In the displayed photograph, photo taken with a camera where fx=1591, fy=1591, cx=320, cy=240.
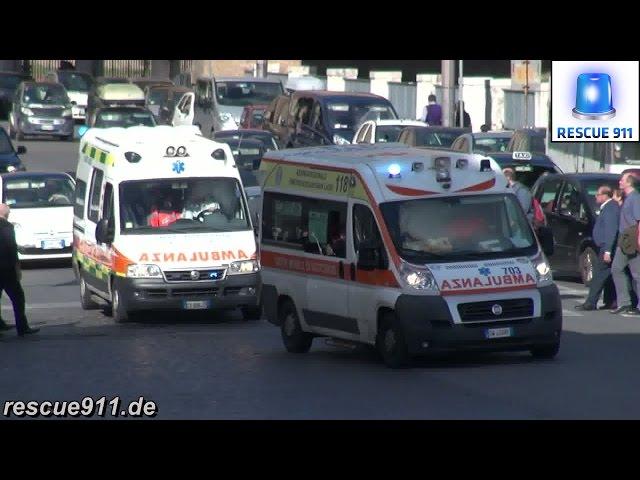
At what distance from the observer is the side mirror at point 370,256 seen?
16578 millimetres

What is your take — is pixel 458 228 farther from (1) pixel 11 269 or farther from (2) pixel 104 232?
(1) pixel 11 269

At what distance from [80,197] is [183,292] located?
12.1ft

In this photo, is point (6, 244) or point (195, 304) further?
point (195, 304)

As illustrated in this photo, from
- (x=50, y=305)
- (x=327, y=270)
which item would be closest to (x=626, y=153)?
(x=50, y=305)

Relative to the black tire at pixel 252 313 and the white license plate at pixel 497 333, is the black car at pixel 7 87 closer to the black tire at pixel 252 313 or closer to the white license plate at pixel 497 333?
the black tire at pixel 252 313

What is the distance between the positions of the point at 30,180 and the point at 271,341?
12878 mm

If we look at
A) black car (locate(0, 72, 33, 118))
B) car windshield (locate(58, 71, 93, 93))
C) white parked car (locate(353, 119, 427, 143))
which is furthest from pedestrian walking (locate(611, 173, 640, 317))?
black car (locate(0, 72, 33, 118))

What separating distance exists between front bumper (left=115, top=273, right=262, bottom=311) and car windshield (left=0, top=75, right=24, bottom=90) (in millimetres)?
43088

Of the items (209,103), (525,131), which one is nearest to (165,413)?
(525,131)

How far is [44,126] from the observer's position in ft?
178

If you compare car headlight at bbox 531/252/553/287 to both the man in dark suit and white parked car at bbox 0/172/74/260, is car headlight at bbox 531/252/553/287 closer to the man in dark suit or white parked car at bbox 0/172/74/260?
the man in dark suit

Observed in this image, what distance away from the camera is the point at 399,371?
16359 mm

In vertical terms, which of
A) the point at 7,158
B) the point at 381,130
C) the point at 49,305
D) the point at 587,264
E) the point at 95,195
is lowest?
the point at 49,305
